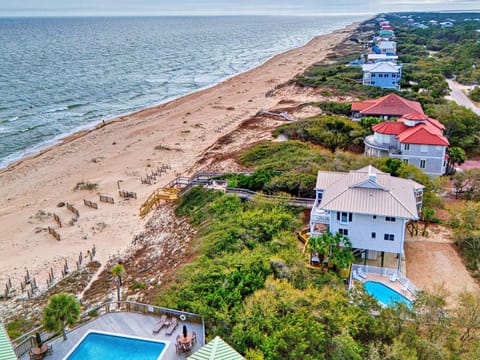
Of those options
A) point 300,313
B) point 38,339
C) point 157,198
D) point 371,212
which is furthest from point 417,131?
point 38,339

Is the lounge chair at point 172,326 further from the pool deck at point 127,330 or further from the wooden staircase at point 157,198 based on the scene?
the wooden staircase at point 157,198

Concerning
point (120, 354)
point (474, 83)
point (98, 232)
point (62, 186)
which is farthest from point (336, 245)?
point (474, 83)

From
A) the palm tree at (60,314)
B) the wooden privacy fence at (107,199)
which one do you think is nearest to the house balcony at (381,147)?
the wooden privacy fence at (107,199)

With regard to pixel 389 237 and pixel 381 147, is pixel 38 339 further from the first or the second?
pixel 381 147

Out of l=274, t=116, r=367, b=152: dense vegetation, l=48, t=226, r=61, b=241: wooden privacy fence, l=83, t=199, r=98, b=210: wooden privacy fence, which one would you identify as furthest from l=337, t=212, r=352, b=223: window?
l=83, t=199, r=98, b=210: wooden privacy fence

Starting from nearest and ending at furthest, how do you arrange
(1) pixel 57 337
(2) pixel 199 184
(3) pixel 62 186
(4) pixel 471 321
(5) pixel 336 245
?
(4) pixel 471 321, (1) pixel 57 337, (5) pixel 336 245, (2) pixel 199 184, (3) pixel 62 186

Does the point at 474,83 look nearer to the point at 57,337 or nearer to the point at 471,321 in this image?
the point at 471,321
